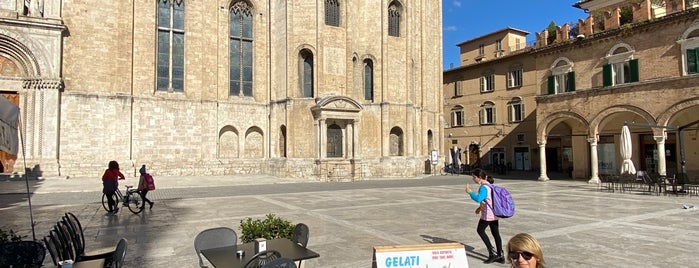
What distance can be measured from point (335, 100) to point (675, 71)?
59.8ft

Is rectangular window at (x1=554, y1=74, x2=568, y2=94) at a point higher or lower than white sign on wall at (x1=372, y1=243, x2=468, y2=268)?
higher

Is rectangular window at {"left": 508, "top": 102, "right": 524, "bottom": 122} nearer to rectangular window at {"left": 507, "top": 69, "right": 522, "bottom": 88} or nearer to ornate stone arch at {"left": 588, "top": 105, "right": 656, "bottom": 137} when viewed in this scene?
rectangular window at {"left": 507, "top": 69, "right": 522, "bottom": 88}

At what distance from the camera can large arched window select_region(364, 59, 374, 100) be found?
3123cm

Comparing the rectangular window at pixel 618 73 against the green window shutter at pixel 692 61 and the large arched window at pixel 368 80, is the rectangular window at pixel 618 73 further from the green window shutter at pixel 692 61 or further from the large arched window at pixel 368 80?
the large arched window at pixel 368 80

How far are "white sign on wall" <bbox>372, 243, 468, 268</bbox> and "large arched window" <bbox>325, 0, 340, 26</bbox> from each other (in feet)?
88.8

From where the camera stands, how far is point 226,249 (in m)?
5.13

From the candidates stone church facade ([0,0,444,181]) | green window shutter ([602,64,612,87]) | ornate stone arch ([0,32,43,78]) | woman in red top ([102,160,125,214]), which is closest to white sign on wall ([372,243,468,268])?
woman in red top ([102,160,125,214])

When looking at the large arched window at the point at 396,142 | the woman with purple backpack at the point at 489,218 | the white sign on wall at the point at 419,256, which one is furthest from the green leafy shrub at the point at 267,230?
the large arched window at the point at 396,142

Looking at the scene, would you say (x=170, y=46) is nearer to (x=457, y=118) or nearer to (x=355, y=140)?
(x=355, y=140)

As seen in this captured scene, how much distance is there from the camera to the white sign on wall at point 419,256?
3947mm

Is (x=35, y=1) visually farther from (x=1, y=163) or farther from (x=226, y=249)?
(x=226, y=249)

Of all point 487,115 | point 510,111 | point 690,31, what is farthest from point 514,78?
point 690,31

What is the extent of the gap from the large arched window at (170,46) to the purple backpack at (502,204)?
992 inches

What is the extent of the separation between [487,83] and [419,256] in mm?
38160
